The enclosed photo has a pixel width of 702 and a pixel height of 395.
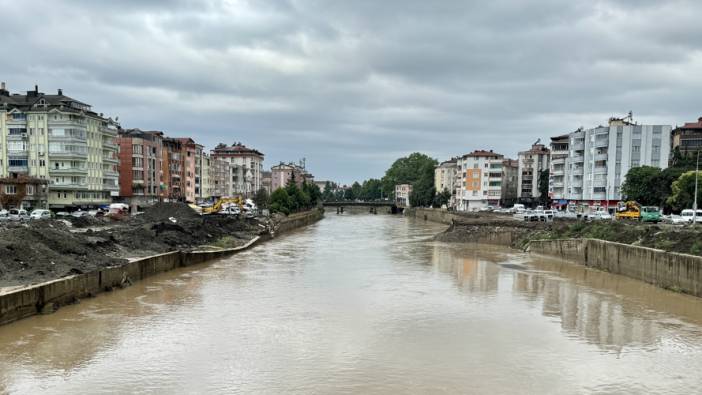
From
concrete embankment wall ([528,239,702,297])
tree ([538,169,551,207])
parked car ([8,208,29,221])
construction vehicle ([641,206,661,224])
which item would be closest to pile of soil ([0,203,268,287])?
parked car ([8,208,29,221])

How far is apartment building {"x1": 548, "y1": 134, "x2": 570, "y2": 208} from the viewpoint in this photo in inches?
3873

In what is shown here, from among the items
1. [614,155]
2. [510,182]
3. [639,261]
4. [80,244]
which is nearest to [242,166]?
[510,182]

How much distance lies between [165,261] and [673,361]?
28375 mm

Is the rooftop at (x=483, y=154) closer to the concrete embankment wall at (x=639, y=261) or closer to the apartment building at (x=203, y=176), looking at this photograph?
the apartment building at (x=203, y=176)

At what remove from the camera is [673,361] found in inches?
650

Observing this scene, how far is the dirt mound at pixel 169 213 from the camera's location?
55.8 meters

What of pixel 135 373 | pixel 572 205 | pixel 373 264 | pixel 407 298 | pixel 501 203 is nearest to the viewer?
pixel 135 373

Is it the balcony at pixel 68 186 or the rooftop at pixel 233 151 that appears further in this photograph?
the rooftop at pixel 233 151

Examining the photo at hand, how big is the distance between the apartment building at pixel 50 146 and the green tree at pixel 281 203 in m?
31.3

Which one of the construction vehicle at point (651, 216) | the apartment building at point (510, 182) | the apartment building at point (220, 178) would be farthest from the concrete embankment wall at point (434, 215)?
the apartment building at point (220, 178)

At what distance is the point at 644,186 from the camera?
221 ft

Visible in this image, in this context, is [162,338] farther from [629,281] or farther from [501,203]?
[501,203]

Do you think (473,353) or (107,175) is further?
(107,175)

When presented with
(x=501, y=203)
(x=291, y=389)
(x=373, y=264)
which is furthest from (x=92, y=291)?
(x=501, y=203)
